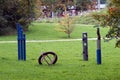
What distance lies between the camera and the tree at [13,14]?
4053 cm

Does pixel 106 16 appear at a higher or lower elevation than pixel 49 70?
higher

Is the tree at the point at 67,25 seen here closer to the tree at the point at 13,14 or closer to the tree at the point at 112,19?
the tree at the point at 13,14

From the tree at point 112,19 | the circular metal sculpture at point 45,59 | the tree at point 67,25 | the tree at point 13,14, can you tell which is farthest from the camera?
the tree at point 13,14

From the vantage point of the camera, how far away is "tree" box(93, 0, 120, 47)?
995 centimetres

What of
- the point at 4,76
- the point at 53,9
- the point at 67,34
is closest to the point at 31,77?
the point at 4,76

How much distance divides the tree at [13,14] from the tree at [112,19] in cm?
3015

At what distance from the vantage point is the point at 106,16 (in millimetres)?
10320

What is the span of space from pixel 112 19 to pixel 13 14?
105 ft

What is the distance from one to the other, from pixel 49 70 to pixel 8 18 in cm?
2958

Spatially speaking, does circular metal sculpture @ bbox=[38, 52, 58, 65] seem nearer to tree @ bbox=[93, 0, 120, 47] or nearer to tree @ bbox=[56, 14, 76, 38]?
tree @ bbox=[93, 0, 120, 47]

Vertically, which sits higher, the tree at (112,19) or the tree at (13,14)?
the tree at (112,19)

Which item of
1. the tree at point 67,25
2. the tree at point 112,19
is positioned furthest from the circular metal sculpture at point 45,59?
the tree at point 67,25

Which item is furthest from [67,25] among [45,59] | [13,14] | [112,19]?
[112,19]

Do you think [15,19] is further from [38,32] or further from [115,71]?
[115,71]
